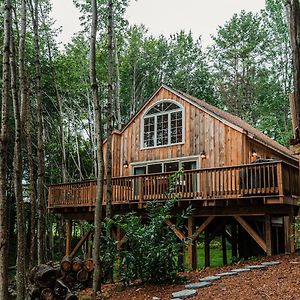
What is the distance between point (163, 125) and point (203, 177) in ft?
16.1

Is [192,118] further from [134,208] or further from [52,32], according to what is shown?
[52,32]

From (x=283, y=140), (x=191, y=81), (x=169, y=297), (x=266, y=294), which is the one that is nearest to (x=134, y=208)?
(x=169, y=297)

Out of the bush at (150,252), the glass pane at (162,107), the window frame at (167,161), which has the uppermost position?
the glass pane at (162,107)

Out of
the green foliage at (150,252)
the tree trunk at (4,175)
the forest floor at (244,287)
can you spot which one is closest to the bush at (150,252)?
the green foliage at (150,252)

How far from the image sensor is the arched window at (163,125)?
15.1 meters

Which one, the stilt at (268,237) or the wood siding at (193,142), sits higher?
the wood siding at (193,142)

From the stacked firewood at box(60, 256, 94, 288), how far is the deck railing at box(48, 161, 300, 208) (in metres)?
2.60

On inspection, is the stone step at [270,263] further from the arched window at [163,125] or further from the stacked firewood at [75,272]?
the arched window at [163,125]

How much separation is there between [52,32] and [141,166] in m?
8.94

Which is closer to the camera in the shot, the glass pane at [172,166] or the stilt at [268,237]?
the stilt at [268,237]

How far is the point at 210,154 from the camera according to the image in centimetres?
1385

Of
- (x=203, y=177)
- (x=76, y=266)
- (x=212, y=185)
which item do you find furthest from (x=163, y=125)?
(x=76, y=266)

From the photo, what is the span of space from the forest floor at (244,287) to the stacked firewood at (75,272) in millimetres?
1944

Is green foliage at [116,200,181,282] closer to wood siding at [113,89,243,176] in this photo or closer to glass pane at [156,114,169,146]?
wood siding at [113,89,243,176]
